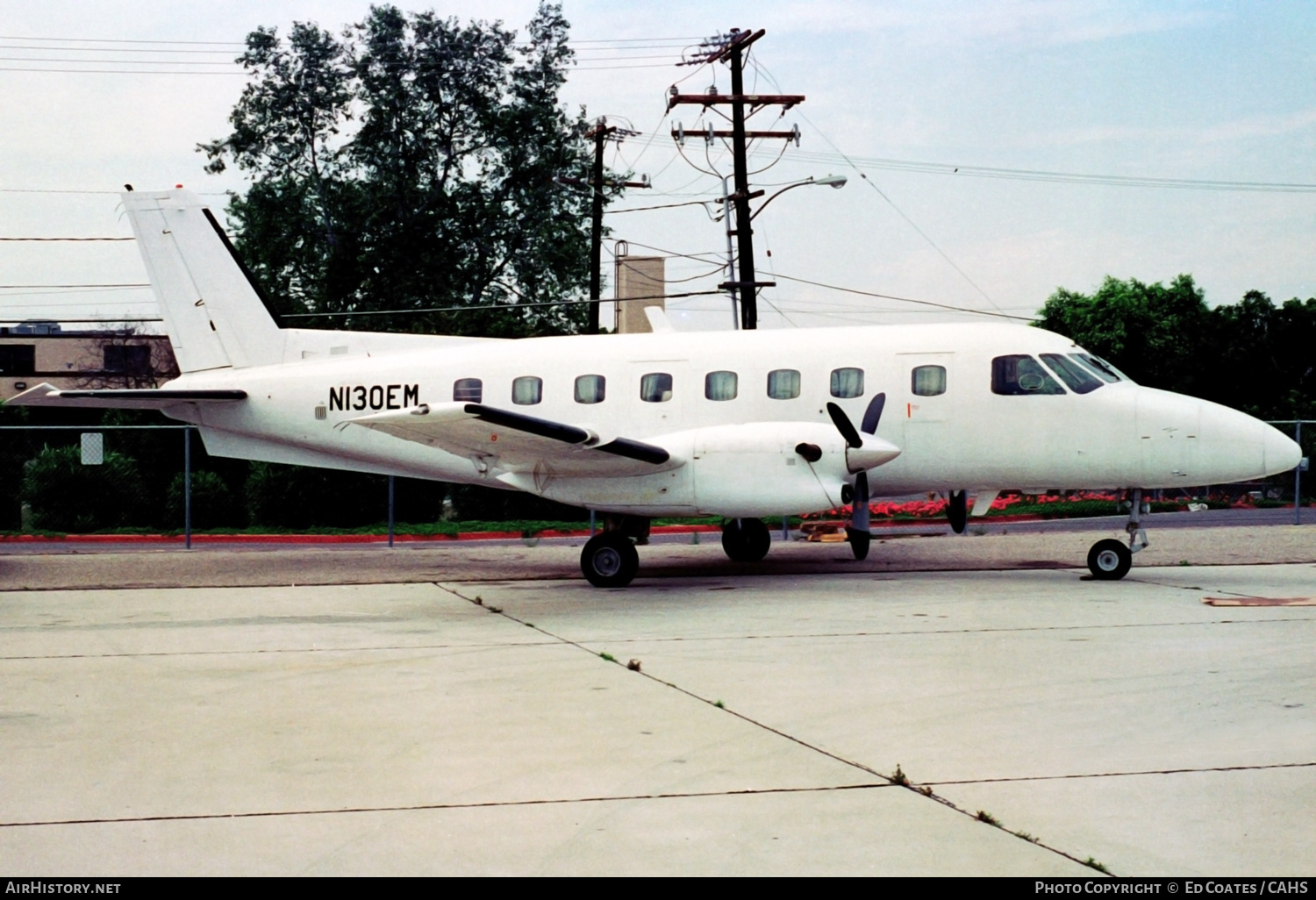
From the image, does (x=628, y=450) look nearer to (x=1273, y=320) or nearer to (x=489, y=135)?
(x=489, y=135)

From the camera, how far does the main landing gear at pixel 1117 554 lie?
52.1 feet

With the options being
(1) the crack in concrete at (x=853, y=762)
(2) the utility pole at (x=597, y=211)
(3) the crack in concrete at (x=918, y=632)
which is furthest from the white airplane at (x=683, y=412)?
(2) the utility pole at (x=597, y=211)

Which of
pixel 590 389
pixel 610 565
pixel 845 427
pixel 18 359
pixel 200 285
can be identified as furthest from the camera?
pixel 18 359

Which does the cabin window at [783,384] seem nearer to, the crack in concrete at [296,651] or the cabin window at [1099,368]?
the cabin window at [1099,368]

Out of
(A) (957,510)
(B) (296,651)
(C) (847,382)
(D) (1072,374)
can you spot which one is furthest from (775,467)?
(B) (296,651)

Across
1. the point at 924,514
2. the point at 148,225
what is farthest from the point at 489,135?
the point at 148,225

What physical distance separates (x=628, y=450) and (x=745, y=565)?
4.40 m

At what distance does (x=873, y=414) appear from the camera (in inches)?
646

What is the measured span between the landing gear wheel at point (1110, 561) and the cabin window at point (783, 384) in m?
4.15

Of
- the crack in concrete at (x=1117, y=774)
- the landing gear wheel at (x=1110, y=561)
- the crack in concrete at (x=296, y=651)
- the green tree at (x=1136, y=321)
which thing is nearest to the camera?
the crack in concrete at (x=1117, y=774)

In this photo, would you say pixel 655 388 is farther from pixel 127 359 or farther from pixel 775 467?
pixel 127 359

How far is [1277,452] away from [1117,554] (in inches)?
84.8

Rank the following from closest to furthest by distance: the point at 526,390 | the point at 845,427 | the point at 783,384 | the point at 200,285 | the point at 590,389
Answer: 1. the point at 845,427
2. the point at 783,384
3. the point at 590,389
4. the point at 526,390
5. the point at 200,285

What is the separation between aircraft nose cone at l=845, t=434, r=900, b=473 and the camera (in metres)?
15.5
